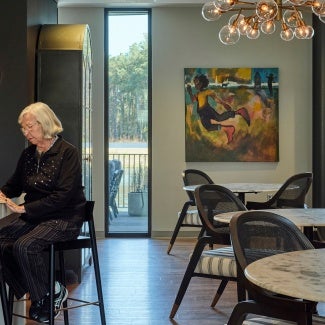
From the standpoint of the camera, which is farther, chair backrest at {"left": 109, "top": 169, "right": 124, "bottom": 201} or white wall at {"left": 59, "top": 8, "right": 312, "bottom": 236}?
chair backrest at {"left": 109, "top": 169, "right": 124, "bottom": 201}

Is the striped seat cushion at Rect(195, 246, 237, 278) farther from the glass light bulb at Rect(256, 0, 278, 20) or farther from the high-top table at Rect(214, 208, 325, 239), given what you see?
the glass light bulb at Rect(256, 0, 278, 20)

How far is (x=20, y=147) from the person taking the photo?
15.6 ft

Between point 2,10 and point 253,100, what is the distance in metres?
3.85

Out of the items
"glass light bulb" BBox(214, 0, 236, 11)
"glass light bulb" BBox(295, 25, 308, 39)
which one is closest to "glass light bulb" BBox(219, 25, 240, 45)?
"glass light bulb" BBox(214, 0, 236, 11)

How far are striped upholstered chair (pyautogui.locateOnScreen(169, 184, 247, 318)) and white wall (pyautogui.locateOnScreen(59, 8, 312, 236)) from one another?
11.8ft

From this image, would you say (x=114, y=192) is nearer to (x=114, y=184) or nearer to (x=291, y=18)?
(x=114, y=184)

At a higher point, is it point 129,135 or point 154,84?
point 154,84

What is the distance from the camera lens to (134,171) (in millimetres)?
7992

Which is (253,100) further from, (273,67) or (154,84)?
(154,84)

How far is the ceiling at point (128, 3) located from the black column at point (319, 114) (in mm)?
1472

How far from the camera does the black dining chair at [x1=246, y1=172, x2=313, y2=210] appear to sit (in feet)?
18.9

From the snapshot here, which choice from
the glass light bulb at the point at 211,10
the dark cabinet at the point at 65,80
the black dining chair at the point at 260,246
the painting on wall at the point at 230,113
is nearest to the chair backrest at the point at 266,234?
the black dining chair at the point at 260,246

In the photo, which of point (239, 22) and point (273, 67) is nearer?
point (239, 22)

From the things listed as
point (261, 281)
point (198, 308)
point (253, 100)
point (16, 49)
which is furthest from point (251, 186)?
point (261, 281)
